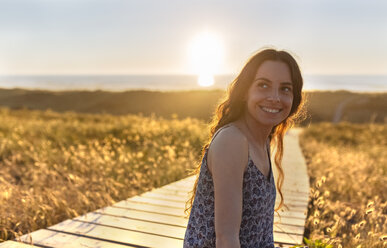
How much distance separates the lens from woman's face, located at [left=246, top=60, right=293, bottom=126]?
1.90 meters

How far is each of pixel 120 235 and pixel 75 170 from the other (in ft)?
11.0

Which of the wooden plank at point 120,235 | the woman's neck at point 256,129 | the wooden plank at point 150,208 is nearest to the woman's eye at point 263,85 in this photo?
the woman's neck at point 256,129

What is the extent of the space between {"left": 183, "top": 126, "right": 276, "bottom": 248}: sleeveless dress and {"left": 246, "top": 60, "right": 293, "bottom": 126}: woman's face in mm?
261

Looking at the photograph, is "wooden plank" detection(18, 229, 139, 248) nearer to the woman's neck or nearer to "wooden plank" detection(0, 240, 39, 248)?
"wooden plank" detection(0, 240, 39, 248)

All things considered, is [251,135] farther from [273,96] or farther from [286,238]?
[286,238]

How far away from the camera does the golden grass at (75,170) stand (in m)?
4.04

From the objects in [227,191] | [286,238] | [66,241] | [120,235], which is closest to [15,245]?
[66,241]

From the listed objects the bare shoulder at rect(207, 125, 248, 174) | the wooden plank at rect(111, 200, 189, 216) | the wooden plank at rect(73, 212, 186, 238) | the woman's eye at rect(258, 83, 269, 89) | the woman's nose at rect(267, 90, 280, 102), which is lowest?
the wooden plank at rect(111, 200, 189, 216)

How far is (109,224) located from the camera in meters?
3.55

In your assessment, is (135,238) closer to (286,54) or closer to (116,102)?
(286,54)

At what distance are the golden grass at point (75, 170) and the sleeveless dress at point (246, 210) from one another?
5.71 feet

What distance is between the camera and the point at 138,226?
3.54 m

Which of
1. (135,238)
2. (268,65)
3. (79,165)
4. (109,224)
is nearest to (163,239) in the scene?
(135,238)

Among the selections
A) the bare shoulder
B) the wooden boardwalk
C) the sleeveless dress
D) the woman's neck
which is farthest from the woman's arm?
the wooden boardwalk
